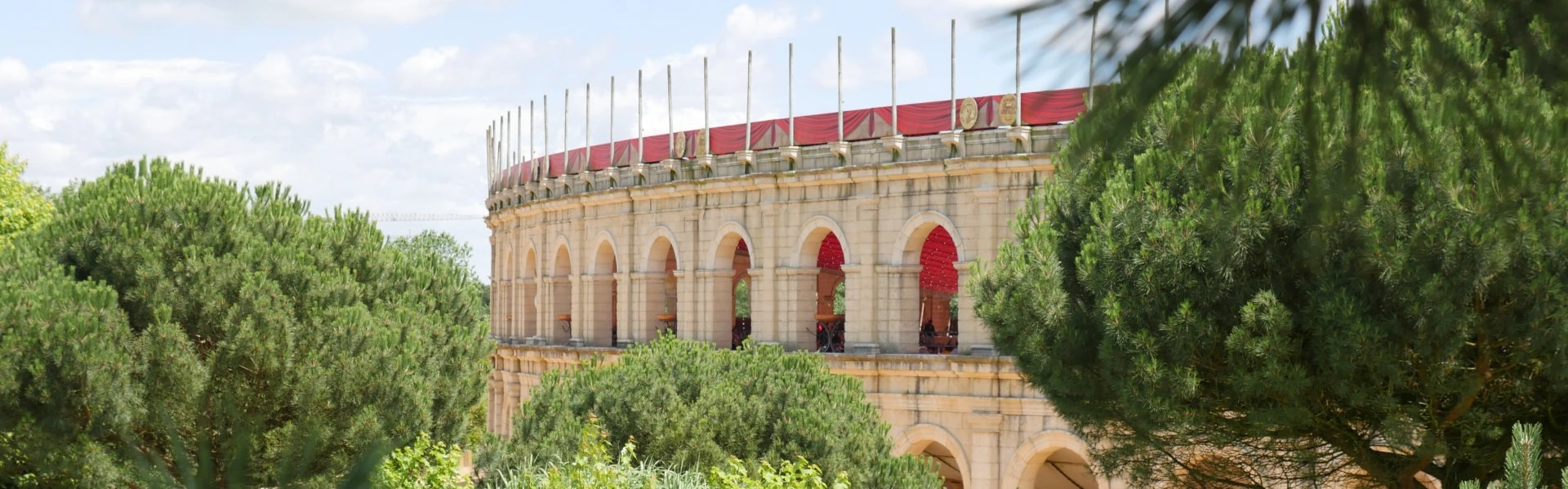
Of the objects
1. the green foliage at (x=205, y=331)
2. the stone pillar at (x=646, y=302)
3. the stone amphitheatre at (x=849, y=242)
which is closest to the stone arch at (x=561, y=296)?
the stone amphitheatre at (x=849, y=242)

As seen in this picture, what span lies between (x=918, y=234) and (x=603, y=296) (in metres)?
9.74

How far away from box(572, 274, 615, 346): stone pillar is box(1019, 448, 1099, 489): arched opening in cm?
1051

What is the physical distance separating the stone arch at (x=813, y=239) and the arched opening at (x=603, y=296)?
21.9 feet

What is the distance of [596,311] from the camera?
3559 cm

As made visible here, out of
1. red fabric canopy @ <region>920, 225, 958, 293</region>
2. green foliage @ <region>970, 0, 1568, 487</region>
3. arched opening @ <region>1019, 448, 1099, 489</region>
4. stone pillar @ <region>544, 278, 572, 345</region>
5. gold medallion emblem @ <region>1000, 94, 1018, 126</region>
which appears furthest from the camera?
red fabric canopy @ <region>920, 225, 958, 293</region>

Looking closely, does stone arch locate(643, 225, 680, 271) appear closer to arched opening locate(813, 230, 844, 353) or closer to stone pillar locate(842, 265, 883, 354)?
arched opening locate(813, 230, 844, 353)

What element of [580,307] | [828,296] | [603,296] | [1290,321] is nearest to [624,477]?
[1290,321]

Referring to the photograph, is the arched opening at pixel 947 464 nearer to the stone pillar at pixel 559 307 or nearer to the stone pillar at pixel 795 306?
the stone pillar at pixel 795 306

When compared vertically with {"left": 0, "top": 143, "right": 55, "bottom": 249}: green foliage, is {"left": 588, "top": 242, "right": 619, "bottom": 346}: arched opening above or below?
below

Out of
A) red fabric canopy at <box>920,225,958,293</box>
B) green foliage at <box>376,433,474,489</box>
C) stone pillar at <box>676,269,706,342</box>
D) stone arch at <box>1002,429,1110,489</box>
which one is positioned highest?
red fabric canopy at <box>920,225,958,293</box>

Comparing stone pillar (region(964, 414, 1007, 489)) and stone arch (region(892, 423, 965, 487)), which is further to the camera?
stone arch (region(892, 423, 965, 487))

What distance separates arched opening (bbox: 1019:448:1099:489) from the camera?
30312mm

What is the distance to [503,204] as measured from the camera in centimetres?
4272

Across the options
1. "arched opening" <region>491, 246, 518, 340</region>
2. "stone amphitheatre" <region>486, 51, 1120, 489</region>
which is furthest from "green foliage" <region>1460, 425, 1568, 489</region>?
"arched opening" <region>491, 246, 518, 340</region>
